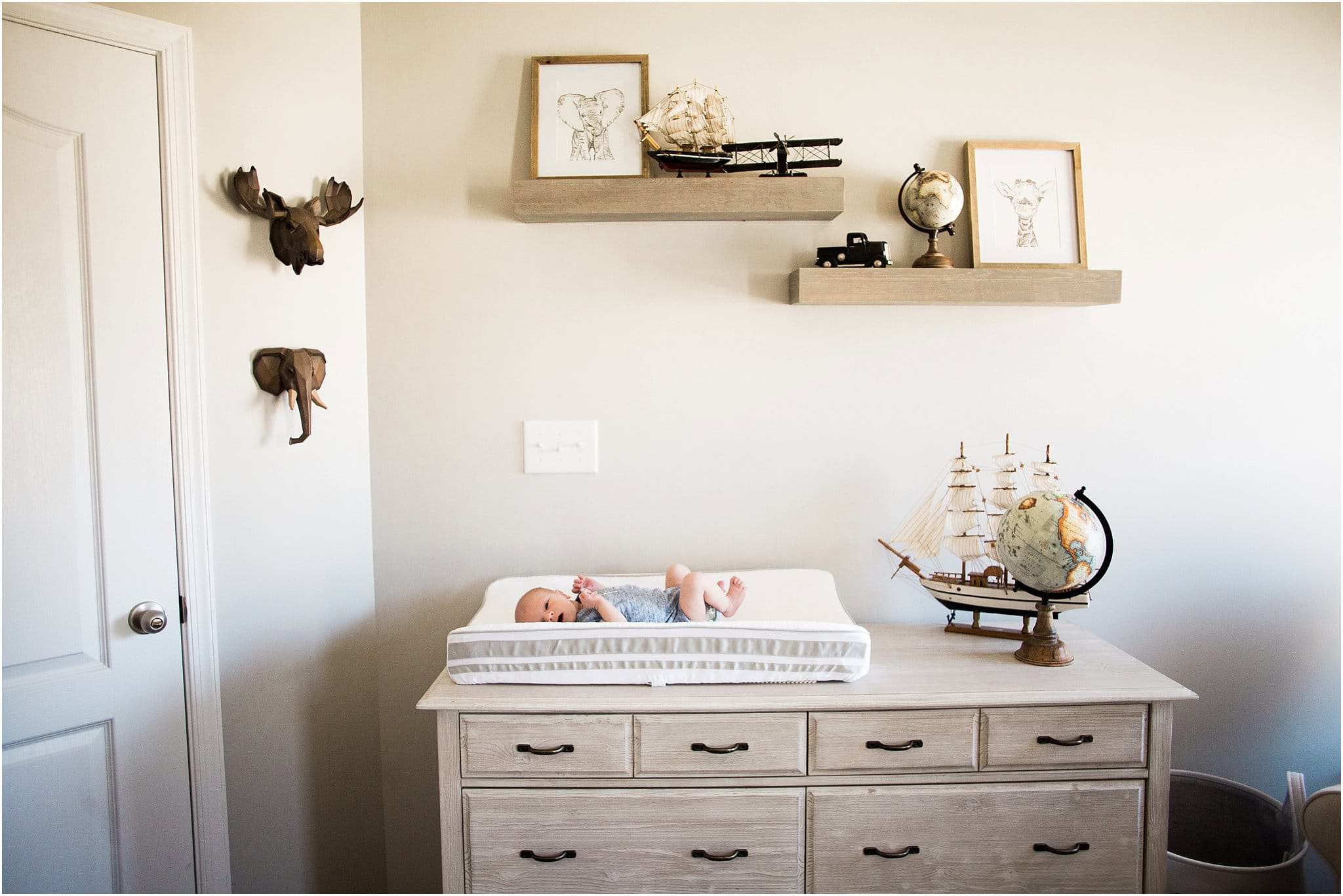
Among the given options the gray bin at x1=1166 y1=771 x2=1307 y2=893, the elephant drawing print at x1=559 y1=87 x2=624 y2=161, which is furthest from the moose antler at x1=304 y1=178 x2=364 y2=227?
the gray bin at x1=1166 y1=771 x2=1307 y2=893

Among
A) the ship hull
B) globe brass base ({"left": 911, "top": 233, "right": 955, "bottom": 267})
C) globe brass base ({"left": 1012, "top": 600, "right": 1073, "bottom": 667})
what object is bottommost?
globe brass base ({"left": 1012, "top": 600, "right": 1073, "bottom": 667})

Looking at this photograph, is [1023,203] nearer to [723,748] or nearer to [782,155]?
[782,155]

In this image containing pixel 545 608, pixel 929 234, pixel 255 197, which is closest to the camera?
pixel 545 608

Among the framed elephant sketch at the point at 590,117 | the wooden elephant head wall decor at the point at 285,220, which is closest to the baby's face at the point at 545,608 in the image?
the wooden elephant head wall decor at the point at 285,220

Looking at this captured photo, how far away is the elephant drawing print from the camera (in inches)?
72.3

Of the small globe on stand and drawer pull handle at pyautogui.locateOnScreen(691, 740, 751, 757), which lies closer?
drawer pull handle at pyautogui.locateOnScreen(691, 740, 751, 757)

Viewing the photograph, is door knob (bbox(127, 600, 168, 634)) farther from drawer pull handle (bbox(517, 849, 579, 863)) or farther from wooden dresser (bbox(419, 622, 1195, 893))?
drawer pull handle (bbox(517, 849, 579, 863))

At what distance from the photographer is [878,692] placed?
1.45 m

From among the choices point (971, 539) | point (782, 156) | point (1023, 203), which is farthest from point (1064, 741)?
point (782, 156)

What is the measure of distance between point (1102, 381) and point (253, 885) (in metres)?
2.32

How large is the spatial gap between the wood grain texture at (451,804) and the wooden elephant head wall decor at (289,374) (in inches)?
28.8

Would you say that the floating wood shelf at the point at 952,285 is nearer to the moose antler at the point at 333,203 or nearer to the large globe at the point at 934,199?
the large globe at the point at 934,199

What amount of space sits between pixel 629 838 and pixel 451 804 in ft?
1.09

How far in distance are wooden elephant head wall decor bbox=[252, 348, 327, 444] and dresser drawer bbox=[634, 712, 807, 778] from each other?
3.24 ft
